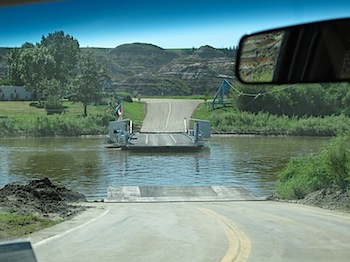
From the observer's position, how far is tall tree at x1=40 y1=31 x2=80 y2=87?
255 ft

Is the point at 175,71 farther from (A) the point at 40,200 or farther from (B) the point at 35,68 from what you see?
(A) the point at 40,200

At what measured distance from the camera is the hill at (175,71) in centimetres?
6844

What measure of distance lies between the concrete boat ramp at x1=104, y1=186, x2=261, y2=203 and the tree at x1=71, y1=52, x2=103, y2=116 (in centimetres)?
4193

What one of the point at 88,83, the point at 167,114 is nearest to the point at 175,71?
the point at 167,114

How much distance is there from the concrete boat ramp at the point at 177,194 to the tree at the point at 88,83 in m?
41.9

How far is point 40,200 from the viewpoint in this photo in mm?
17469

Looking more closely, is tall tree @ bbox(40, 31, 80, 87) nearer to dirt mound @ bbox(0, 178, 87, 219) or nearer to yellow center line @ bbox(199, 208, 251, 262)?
dirt mound @ bbox(0, 178, 87, 219)

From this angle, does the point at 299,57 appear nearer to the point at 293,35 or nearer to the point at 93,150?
the point at 293,35

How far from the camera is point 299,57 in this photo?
344cm

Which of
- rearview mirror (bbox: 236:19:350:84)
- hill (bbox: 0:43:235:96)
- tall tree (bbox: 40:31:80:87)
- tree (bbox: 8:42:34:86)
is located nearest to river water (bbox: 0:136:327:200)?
hill (bbox: 0:43:235:96)

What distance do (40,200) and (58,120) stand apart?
42.8 m

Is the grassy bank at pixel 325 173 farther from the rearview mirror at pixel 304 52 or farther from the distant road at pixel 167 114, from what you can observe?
the distant road at pixel 167 114

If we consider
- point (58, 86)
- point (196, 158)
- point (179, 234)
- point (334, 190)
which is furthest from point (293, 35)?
point (58, 86)

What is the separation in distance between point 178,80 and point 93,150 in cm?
3199
